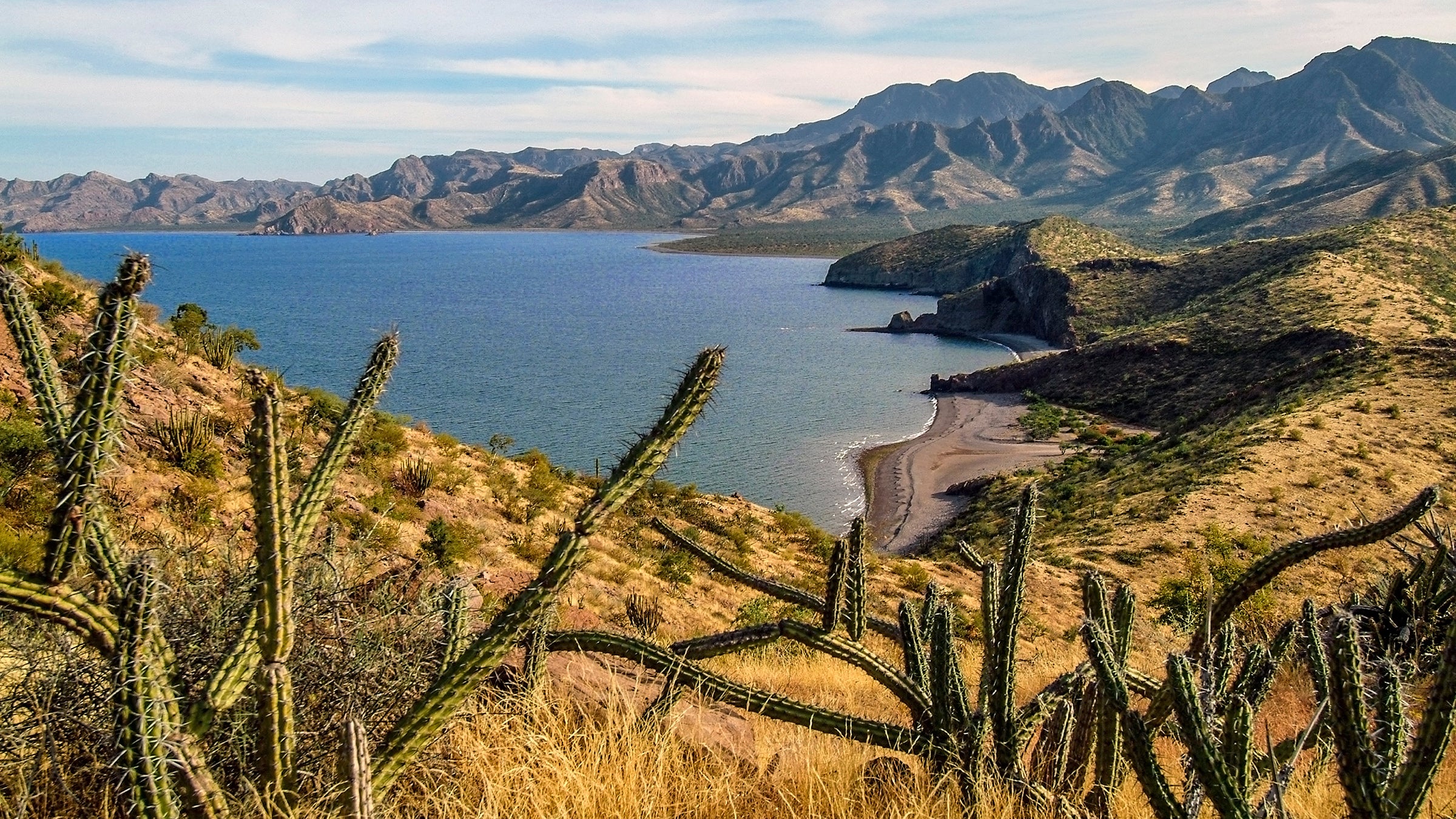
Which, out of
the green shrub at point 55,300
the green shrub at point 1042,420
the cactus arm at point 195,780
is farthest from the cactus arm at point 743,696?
the green shrub at point 1042,420

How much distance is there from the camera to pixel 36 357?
2557 millimetres

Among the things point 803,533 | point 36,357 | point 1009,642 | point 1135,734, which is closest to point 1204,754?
point 1135,734

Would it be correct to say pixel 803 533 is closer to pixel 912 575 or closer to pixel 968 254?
pixel 912 575

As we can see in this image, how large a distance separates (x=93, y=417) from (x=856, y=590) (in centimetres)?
312

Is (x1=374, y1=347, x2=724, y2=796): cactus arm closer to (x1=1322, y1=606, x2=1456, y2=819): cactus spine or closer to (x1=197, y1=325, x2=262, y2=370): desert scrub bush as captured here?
(x1=1322, y1=606, x2=1456, y2=819): cactus spine

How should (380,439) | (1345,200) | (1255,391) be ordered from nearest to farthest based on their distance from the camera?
(380,439)
(1255,391)
(1345,200)

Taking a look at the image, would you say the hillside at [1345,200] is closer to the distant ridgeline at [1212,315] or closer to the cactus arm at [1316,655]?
the distant ridgeline at [1212,315]

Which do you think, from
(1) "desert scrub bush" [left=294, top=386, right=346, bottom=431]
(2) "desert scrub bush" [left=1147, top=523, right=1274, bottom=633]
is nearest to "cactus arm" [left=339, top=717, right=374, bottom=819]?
(1) "desert scrub bush" [left=294, top=386, right=346, bottom=431]

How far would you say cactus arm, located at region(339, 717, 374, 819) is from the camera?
2355mm

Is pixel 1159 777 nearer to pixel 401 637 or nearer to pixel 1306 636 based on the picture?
pixel 1306 636

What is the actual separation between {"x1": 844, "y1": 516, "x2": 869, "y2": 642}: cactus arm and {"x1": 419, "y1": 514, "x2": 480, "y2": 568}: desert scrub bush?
7.55 meters

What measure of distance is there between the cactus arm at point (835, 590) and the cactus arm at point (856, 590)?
126 mm

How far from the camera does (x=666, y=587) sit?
13.6m

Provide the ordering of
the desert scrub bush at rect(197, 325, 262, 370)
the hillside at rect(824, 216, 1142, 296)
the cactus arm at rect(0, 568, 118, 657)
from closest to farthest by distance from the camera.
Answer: the cactus arm at rect(0, 568, 118, 657) → the desert scrub bush at rect(197, 325, 262, 370) → the hillside at rect(824, 216, 1142, 296)
